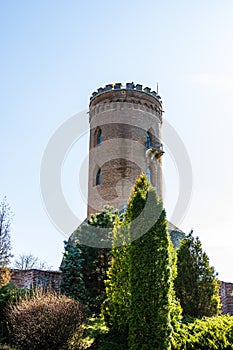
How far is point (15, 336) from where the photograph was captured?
8398 millimetres

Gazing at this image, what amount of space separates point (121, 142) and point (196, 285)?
1215 cm

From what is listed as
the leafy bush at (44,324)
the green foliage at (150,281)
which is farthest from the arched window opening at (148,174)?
the leafy bush at (44,324)

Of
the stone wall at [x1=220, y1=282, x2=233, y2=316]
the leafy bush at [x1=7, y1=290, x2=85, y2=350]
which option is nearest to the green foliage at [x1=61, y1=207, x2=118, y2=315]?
the leafy bush at [x1=7, y1=290, x2=85, y2=350]

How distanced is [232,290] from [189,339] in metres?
10.1

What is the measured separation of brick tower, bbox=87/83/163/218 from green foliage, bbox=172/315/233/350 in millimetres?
11864

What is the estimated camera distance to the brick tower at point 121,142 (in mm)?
21406

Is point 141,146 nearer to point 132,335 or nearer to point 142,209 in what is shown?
point 142,209

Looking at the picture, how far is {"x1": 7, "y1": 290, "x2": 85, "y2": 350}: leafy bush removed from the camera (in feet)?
26.4

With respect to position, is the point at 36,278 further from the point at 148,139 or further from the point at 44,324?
the point at 148,139

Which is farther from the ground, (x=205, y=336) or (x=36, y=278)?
(x=36, y=278)

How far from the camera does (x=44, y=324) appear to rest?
8.07 metres

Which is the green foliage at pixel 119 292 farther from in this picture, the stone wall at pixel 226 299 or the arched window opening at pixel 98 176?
the arched window opening at pixel 98 176

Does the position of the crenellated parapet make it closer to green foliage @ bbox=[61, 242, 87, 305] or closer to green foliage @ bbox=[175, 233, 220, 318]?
green foliage @ bbox=[61, 242, 87, 305]

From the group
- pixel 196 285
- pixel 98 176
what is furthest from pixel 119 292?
pixel 98 176
